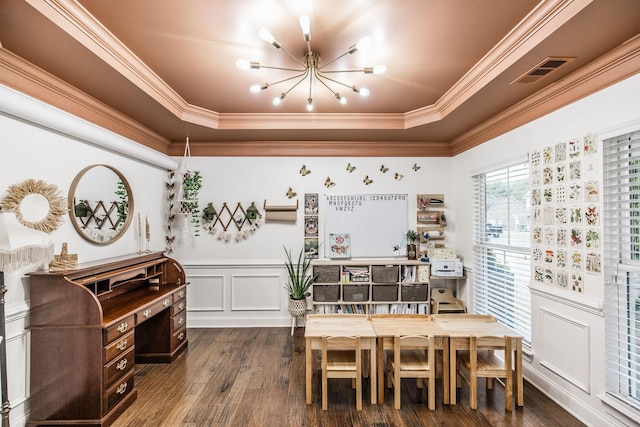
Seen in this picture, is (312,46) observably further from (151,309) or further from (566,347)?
(566,347)

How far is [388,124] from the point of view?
3.79 meters

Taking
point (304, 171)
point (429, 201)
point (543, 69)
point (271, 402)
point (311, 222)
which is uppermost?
point (543, 69)

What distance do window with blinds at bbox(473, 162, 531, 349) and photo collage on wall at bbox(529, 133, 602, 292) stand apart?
0.77ft

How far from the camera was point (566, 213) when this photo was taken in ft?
8.37

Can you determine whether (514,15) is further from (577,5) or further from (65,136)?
(65,136)

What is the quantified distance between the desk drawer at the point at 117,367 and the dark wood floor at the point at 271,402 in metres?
0.32

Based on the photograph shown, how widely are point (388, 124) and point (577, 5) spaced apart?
2175mm

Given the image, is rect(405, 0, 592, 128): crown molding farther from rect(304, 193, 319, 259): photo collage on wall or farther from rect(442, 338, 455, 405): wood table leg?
rect(442, 338, 455, 405): wood table leg

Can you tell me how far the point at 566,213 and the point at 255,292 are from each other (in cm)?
362

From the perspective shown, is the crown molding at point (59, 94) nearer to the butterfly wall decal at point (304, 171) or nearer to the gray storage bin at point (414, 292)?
the butterfly wall decal at point (304, 171)

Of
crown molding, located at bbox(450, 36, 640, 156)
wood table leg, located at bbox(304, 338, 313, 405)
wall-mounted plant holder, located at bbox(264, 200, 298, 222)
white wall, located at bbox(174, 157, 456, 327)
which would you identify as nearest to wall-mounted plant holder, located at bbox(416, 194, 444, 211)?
white wall, located at bbox(174, 157, 456, 327)

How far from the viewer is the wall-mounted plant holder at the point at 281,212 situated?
439 centimetres

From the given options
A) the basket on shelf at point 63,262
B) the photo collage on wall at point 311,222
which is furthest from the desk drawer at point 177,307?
the photo collage on wall at point 311,222

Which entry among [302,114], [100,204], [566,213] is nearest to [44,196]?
[100,204]
